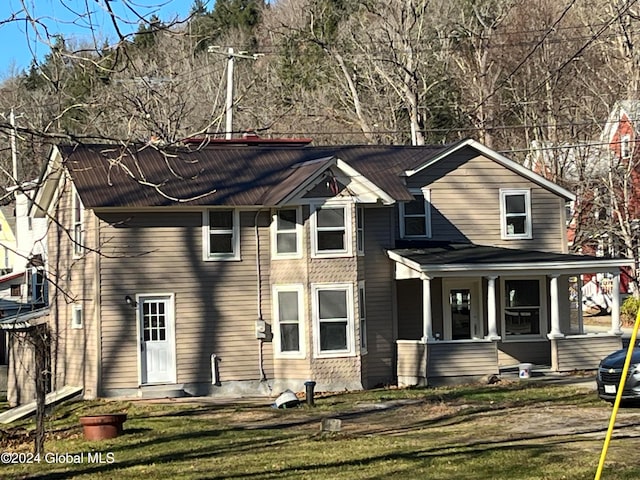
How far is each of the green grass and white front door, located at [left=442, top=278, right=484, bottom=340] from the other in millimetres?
3948

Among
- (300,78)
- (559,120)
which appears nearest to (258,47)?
(300,78)

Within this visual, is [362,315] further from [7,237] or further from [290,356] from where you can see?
[7,237]

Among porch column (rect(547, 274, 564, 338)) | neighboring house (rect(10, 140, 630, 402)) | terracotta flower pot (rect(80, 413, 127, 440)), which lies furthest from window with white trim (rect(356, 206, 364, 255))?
terracotta flower pot (rect(80, 413, 127, 440))

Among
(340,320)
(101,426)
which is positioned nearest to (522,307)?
(340,320)

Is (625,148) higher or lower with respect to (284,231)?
higher

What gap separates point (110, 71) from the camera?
9.32 metres

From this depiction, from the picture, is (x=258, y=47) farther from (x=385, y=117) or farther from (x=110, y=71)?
(x=110, y=71)

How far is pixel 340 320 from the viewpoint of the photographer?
28.9 meters

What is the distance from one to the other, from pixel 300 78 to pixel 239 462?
4626cm

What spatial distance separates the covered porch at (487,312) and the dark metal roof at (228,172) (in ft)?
7.80

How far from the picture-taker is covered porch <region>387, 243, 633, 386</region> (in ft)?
94.7

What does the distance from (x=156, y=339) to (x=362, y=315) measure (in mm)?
5305

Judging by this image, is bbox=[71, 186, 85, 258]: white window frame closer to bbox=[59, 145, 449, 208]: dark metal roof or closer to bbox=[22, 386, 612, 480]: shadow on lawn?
bbox=[59, 145, 449, 208]: dark metal roof

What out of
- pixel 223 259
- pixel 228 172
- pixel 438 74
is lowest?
pixel 223 259
